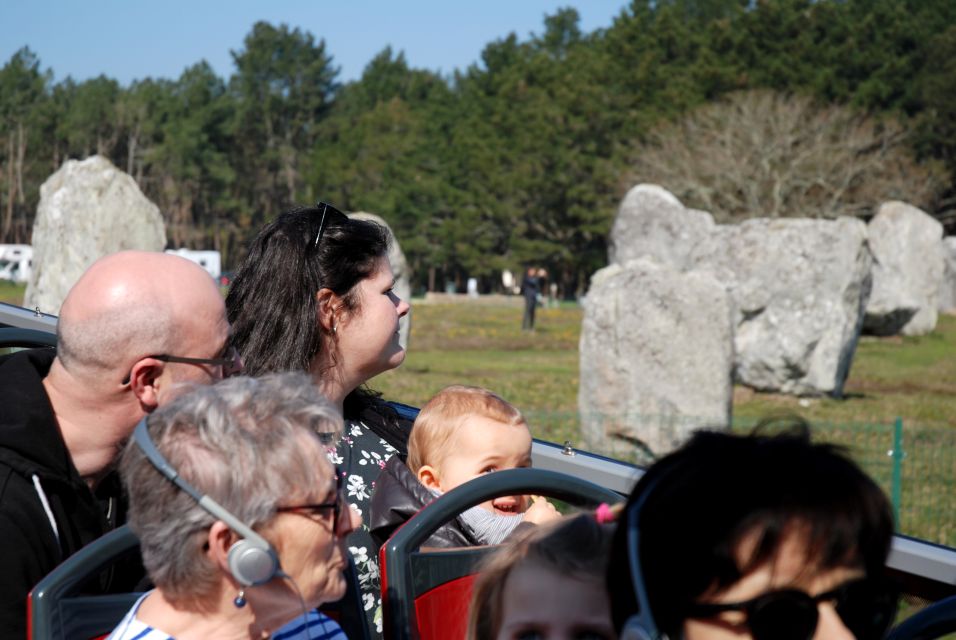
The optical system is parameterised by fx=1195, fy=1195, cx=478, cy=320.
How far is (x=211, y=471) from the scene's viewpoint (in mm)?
1748

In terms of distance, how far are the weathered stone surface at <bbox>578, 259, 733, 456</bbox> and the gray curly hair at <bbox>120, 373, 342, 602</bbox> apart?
1075 cm

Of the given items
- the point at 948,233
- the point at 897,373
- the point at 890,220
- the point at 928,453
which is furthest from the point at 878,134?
the point at 928,453

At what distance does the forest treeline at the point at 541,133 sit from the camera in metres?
45.7

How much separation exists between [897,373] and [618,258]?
40.1 feet

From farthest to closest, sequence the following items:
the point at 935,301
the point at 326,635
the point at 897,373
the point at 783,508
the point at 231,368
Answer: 1. the point at 935,301
2. the point at 897,373
3. the point at 231,368
4. the point at 326,635
5. the point at 783,508

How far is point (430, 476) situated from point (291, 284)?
1.96 ft

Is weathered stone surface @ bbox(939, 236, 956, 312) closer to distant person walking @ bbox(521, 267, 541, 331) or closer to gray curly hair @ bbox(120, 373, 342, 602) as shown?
distant person walking @ bbox(521, 267, 541, 331)

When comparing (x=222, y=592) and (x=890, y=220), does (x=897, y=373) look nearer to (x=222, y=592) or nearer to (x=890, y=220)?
(x=890, y=220)

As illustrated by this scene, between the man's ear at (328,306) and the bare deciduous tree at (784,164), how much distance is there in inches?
1412

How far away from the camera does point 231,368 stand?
99.5 inches

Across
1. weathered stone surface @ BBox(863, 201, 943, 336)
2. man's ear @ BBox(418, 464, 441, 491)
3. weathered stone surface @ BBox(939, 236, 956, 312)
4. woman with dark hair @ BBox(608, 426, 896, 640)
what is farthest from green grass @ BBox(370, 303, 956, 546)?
weathered stone surface @ BBox(939, 236, 956, 312)

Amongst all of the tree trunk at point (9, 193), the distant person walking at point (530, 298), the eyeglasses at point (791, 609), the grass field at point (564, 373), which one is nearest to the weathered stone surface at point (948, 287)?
the grass field at point (564, 373)

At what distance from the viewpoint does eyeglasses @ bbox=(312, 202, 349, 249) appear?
3080mm

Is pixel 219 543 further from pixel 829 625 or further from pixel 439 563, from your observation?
pixel 829 625
